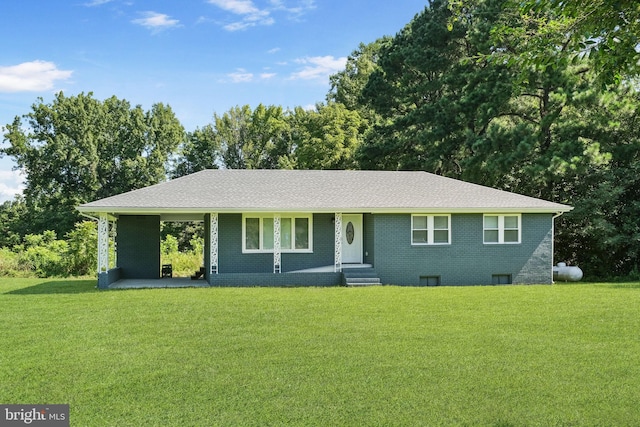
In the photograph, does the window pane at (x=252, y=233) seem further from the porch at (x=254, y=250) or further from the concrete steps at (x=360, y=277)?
the concrete steps at (x=360, y=277)

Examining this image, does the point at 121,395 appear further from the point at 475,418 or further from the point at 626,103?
the point at 626,103

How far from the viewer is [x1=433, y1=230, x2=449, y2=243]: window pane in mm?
19484

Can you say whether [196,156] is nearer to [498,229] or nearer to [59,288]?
[59,288]

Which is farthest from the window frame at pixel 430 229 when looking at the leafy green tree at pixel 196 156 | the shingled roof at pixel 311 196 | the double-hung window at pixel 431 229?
the leafy green tree at pixel 196 156

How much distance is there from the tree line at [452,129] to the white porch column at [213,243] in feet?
30.0

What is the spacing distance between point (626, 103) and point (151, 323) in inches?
352

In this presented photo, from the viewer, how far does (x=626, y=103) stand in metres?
6.94

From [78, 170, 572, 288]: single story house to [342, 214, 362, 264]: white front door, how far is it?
0.04m

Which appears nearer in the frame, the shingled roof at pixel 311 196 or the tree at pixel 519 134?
the shingled roof at pixel 311 196

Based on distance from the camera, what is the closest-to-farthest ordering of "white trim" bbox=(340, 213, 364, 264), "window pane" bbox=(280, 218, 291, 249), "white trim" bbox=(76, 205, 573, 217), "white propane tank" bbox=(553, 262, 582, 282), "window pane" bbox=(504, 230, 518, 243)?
1. "white trim" bbox=(76, 205, 573, 217)
2. "window pane" bbox=(280, 218, 291, 249)
3. "window pane" bbox=(504, 230, 518, 243)
4. "white trim" bbox=(340, 213, 364, 264)
5. "white propane tank" bbox=(553, 262, 582, 282)

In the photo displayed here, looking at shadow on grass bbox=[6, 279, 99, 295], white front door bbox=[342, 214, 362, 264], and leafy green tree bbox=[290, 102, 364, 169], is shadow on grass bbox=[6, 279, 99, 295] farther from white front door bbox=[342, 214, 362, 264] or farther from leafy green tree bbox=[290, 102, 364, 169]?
leafy green tree bbox=[290, 102, 364, 169]

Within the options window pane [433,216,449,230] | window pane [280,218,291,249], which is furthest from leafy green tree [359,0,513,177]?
window pane [280,218,291,249]

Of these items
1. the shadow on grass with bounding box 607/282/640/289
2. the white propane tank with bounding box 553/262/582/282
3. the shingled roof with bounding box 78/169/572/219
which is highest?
the shingled roof with bounding box 78/169/572/219

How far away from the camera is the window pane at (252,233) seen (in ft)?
63.7
